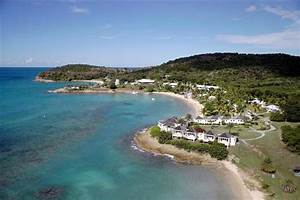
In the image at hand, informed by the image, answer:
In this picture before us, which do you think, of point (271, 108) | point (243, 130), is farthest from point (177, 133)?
point (271, 108)

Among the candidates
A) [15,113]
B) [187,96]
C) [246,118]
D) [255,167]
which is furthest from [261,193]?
[187,96]

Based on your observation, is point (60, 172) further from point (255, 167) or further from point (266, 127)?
point (266, 127)

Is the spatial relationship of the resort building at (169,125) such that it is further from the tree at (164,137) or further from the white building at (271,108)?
the white building at (271,108)

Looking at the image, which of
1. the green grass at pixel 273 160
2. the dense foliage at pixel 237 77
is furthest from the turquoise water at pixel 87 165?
the dense foliage at pixel 237 77

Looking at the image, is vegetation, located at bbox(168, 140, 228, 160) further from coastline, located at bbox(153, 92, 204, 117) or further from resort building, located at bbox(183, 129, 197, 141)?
coastline, located at bbox(153, 92, 204, 117)

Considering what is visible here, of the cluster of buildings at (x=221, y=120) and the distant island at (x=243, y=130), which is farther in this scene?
the cluster of buildings at (x=221, y=120)

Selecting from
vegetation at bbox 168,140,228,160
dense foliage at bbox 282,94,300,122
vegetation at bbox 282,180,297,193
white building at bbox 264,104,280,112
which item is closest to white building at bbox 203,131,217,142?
vegetation at bbox 168,140,228,160
